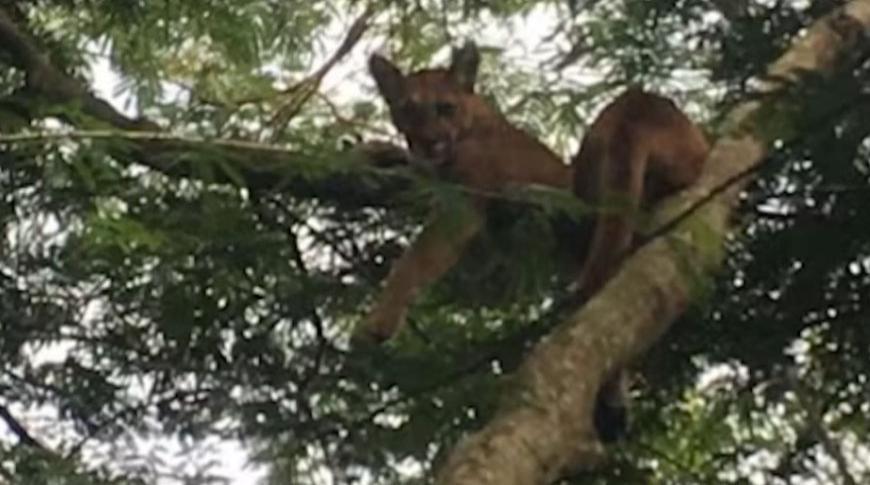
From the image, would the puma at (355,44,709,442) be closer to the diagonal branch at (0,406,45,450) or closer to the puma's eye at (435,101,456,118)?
the puma's eye at (435,101,456,118)

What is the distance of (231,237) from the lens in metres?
3.12

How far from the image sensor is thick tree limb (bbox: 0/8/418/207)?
2.58 metres

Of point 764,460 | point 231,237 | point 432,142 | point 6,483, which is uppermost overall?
point 432,142

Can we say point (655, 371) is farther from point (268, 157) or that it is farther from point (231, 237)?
point (268, 157)

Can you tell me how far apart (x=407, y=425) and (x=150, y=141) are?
0.73 m

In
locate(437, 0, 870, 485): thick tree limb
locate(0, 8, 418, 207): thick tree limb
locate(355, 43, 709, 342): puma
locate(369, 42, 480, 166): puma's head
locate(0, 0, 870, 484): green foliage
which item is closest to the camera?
locate(437, 0, 870, 485): thick tree limb

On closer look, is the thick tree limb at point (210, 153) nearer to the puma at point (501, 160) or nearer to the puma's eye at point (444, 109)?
the puma at point (501, 160)

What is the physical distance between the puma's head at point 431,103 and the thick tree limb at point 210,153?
430mm

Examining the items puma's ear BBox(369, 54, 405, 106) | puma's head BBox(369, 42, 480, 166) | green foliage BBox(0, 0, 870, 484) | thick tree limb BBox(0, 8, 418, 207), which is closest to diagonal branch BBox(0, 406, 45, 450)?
green foliage BBox(0, 0, 870, 484)

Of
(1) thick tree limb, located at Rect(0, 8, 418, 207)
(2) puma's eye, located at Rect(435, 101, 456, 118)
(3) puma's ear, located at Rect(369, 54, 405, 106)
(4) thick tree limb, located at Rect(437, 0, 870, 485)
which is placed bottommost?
(4) thick tree limb, located at Rect(437, 0, 870, 485)

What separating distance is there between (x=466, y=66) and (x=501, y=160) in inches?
11.3

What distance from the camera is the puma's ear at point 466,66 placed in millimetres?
4395

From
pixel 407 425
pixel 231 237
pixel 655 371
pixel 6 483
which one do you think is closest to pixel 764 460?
pixel 655 371

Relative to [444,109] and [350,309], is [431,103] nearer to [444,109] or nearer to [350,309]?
[444,109]
